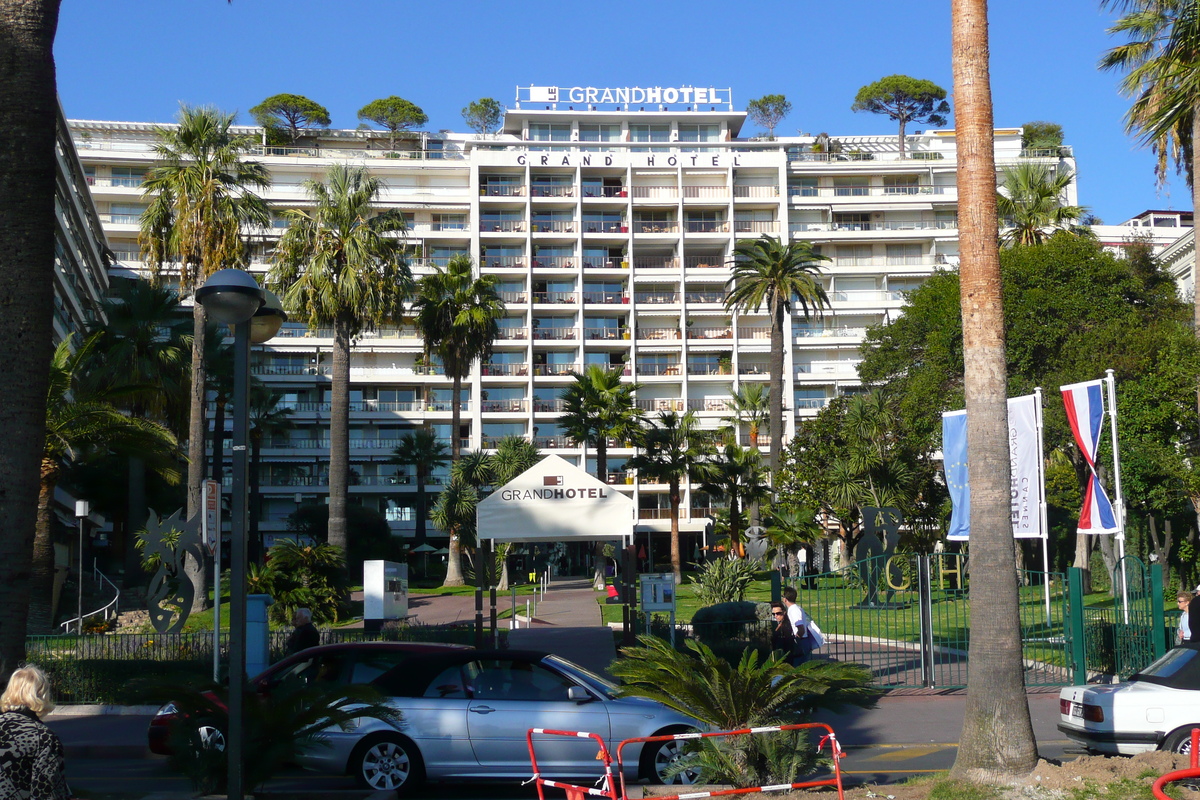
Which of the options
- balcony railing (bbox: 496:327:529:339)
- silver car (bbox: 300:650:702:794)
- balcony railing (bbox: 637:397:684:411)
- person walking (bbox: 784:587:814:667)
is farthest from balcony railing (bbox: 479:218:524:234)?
silver car (bbox: 300:650:702:794)

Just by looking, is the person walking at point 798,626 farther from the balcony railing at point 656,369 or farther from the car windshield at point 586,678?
the balcony railing at point 656,369

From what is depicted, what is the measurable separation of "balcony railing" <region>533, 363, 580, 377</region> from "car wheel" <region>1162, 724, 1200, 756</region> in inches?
2497

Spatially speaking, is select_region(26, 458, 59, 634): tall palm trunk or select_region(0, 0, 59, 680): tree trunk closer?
select_region(0, 0, 59, 680): tree trunk

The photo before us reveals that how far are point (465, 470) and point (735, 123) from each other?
39.6 m

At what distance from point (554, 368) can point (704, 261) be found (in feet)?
43.2

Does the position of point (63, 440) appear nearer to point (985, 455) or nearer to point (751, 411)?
point (985, 455)

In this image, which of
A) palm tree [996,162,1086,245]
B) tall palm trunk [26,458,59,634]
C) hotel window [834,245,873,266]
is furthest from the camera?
hotel window [834,245,873,266]

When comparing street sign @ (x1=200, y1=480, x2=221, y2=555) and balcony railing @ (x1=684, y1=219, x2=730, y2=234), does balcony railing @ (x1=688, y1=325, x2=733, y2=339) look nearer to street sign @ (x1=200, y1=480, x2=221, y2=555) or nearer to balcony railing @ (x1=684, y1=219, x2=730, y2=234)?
balcony railing @ (x1=684, y1=219, x2=730, y2=234)

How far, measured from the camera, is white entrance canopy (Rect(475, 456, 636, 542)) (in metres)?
16.8

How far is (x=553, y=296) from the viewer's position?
74.1 metres

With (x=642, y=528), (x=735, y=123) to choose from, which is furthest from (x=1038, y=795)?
(x=735, y=123)

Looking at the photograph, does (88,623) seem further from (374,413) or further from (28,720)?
(374,413)

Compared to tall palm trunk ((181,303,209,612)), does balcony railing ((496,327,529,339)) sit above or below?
above

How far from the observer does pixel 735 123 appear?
3169 inches
